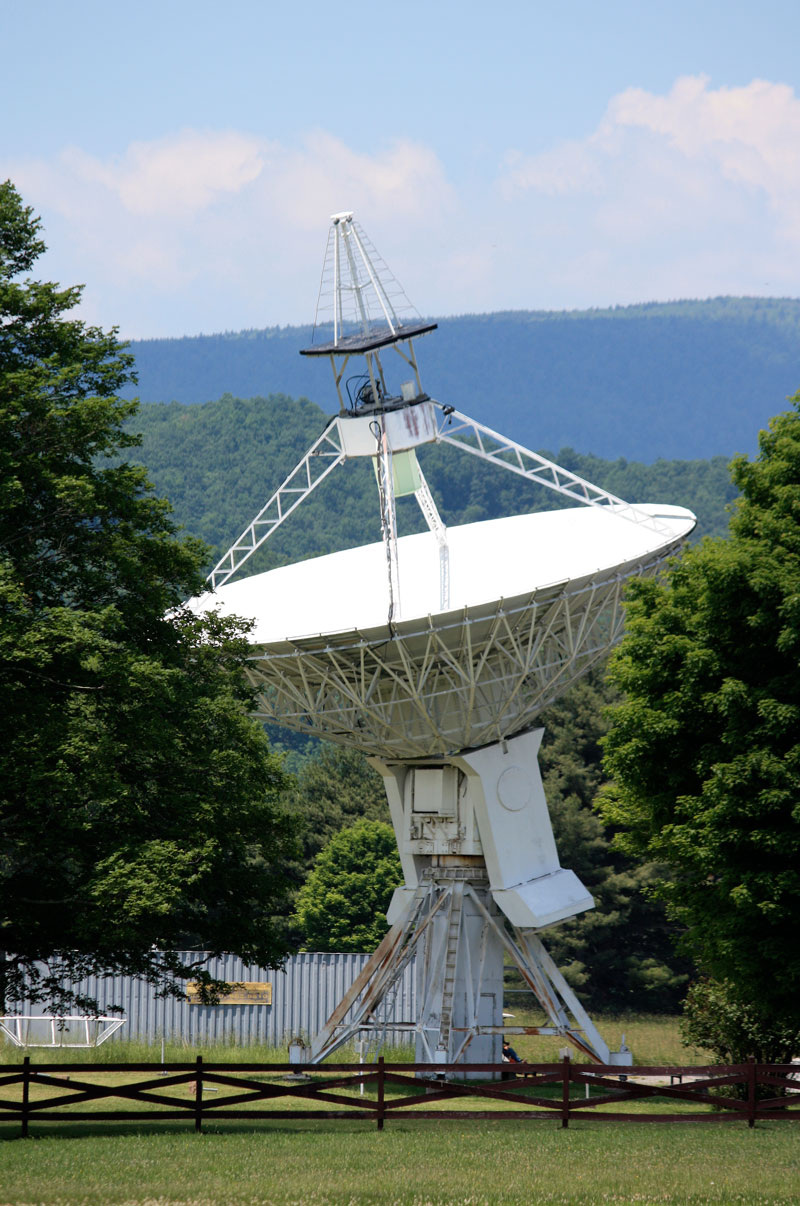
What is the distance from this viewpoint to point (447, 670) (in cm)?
2966

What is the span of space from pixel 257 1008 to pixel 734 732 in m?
25.9

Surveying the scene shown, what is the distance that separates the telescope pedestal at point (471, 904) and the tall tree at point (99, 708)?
8.07 metres

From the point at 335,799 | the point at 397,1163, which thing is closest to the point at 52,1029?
the point at 397,1163

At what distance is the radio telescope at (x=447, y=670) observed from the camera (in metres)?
29.0

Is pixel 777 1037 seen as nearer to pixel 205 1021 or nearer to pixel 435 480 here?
pixel 205 1021

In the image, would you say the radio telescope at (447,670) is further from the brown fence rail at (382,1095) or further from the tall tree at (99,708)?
the brown fence rail at (382,1095)

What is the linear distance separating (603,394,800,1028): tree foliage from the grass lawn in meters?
3.02

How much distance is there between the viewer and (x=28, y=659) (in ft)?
67.9

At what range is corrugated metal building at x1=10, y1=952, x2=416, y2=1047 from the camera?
44625mm

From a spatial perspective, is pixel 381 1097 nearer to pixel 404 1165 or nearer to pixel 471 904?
pixel 404 1165

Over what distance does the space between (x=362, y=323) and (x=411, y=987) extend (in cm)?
2274

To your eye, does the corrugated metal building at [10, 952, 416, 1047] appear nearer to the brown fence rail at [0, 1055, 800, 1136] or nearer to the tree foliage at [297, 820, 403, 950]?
the tree foliage at [297, 820, 403, 950]

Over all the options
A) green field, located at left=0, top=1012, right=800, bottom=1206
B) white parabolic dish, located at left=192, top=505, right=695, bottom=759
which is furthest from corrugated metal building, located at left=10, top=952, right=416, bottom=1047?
green field, located at left=0, top=1012, right=800, bottom=1206

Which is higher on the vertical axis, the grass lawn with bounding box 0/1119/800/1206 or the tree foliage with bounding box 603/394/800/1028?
the tree foliage with bounding box 603/394/800/1028
